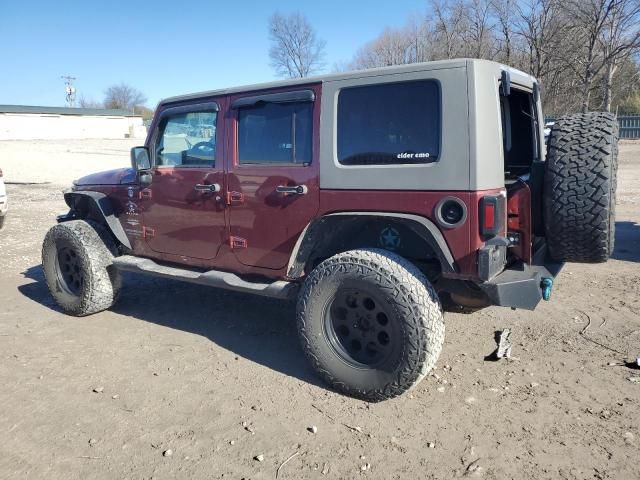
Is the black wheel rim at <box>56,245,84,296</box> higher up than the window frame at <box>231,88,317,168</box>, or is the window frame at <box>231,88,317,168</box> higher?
the window frame at <box>231,88,317,168</box>

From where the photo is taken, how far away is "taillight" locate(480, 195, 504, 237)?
9.34 ft

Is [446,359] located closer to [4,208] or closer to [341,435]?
[341,435]

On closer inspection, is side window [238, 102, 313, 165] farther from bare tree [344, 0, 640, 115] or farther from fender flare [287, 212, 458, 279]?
bare tree [344, 0, 640, 115]

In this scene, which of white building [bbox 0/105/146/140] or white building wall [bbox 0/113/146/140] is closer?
white building wall [bbox 0/113/146/140]

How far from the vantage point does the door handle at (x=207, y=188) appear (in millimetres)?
3939

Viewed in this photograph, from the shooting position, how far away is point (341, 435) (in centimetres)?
292

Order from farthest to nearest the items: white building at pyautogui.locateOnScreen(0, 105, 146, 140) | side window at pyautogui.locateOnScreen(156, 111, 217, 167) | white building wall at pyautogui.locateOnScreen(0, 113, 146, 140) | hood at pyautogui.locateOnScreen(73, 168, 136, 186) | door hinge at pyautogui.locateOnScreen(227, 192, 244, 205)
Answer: white building at pyautogui.locateOnScreen(0, 105, 146, 140)
white building wall at pyautogui.locateOnScreen(0, 113, 146, 140)
hood at pyautogui.locateOnScreen(73, 168, 136, 186)
side window at pyautogui.locateOnScreen(156, 111, 217, 167)
door hinge at pyautogui.locateOnScreen(227, 192, 244, 205)

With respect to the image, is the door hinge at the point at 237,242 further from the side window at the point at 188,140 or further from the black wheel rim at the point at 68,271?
the black wheel rim at the point at 68,271

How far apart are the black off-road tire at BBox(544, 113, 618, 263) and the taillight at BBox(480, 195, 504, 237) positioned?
1.32 ft

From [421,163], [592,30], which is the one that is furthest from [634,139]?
[421,163]

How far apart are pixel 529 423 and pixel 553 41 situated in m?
33.9

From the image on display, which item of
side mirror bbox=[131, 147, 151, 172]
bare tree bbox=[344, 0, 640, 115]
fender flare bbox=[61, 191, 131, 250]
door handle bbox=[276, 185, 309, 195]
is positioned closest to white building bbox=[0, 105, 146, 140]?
bare tree bbox=[344, 0, 640, 115]

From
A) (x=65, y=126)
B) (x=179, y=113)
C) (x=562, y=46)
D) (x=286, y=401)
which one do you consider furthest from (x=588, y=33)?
(x=65, y=126)

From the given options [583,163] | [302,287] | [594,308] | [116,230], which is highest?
[583,163]
